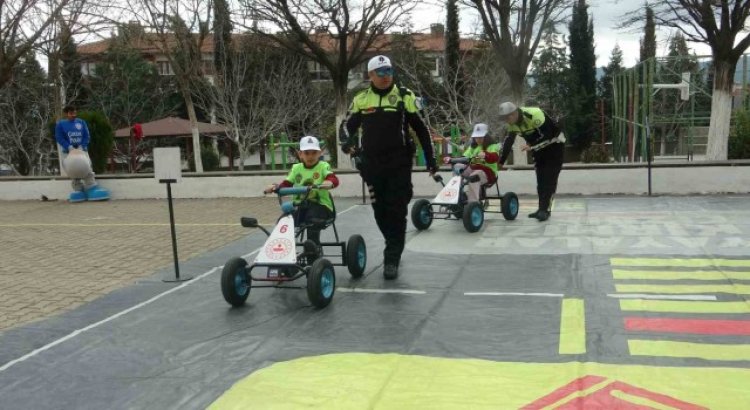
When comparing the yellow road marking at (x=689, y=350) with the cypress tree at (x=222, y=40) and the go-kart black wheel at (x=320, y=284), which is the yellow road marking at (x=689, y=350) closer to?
the go-kart black wheel at (x=320, y=284)

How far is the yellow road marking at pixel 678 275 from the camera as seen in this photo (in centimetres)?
574

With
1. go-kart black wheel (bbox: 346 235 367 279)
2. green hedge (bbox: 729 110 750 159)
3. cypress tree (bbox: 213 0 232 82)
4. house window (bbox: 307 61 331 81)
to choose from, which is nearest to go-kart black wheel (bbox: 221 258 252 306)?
go-kart black wheel (bbox: 346 235 367 279)

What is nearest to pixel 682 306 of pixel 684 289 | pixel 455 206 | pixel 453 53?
pixel 684 289

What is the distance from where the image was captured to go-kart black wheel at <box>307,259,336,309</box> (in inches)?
196

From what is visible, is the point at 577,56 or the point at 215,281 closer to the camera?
the point at 215,281

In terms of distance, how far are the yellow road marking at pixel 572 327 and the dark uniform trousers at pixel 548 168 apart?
4400 mm

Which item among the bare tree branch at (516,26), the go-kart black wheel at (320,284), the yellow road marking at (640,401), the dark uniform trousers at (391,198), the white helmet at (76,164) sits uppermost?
the bare tree branch at (516,26)

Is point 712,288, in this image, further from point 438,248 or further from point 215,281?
point 215,281

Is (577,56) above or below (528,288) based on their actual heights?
above

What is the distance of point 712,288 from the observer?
5.36 metres

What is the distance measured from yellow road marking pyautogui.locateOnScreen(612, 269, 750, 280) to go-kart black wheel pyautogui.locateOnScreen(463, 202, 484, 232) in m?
2.51

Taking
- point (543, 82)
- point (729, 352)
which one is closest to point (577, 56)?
point (543, 82)

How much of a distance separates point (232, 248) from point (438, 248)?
2482mm

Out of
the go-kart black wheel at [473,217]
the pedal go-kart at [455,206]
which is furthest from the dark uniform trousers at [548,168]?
the go-kart black wheel at [473,217]
